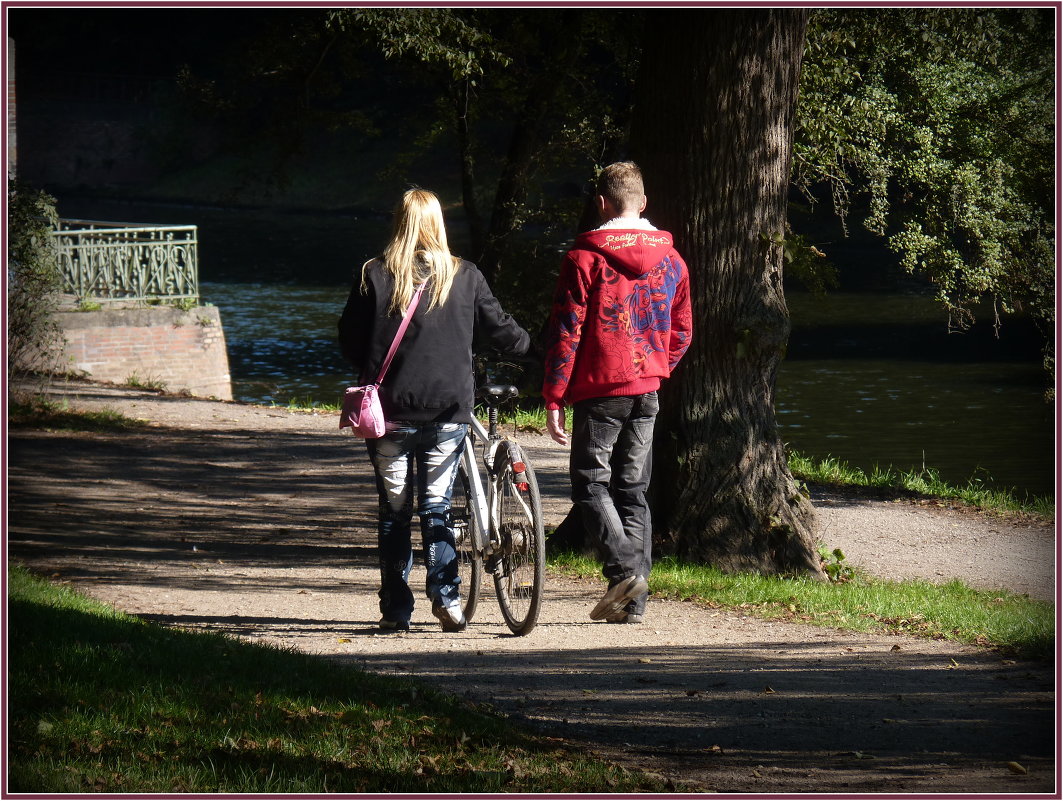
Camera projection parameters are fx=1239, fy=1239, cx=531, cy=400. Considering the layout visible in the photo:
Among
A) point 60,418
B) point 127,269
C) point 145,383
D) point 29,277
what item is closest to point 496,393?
point 29,277

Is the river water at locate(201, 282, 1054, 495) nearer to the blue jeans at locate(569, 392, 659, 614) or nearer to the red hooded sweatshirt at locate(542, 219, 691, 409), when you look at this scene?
the blue jeans at locate(569, 392, 659, 614)

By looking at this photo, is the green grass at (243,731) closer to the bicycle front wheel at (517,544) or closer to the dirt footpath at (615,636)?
the dirt footpath at (615,636)

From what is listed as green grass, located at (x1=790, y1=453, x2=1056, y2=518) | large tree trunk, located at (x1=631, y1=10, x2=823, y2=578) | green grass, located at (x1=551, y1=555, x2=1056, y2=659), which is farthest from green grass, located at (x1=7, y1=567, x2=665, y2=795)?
green grass, located at (x1=790, y1=453, x2=1056, y2=518)

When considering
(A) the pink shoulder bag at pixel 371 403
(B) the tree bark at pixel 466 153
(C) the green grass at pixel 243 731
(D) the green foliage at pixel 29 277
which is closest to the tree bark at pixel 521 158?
(B) the tree bark at pixel 466 153

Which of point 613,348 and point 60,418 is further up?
point 613,348

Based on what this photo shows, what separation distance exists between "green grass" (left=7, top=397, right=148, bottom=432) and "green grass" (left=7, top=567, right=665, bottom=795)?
811 cm

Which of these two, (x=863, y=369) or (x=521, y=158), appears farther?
(x=863, y=369)

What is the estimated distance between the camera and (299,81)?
15938mm

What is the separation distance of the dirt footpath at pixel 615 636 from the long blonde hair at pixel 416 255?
1.63m

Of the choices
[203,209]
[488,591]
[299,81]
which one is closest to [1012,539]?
→ [488,591]

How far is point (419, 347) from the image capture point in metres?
5.46

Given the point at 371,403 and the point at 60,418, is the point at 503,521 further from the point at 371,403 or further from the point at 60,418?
the point at 60,418

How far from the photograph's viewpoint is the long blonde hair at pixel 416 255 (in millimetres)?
5402

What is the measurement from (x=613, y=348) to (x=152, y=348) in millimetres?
13449
